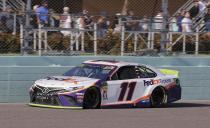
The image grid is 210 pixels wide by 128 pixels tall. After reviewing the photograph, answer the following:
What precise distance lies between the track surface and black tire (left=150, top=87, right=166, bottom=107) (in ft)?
3.16

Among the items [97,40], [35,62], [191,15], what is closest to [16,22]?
[35,62]

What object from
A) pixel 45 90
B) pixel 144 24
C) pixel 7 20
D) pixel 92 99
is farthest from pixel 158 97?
pixel 7 20

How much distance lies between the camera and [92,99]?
9.86 meters

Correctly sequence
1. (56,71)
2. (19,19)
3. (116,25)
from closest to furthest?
1. (56,71)
2. (19,19)
3. (116,25)

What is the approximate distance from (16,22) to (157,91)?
165 inches

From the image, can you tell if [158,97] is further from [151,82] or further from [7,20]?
[7,20]

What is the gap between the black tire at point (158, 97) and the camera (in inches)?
433

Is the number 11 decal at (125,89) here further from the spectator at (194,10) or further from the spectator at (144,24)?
the spectator at (194,10)

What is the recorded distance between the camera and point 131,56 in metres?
13.4

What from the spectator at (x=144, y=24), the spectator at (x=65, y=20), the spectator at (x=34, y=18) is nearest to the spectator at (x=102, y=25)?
the spectator at (x=65, y=20)

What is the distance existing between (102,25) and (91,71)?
2.80m

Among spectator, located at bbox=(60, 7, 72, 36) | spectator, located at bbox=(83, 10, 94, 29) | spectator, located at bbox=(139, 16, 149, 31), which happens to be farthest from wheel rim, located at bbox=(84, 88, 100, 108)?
spectator, located at bbox=(139, 16, 149, 31)

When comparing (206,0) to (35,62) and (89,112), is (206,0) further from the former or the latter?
(89,112)

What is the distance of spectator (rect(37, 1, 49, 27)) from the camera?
1267 cm
